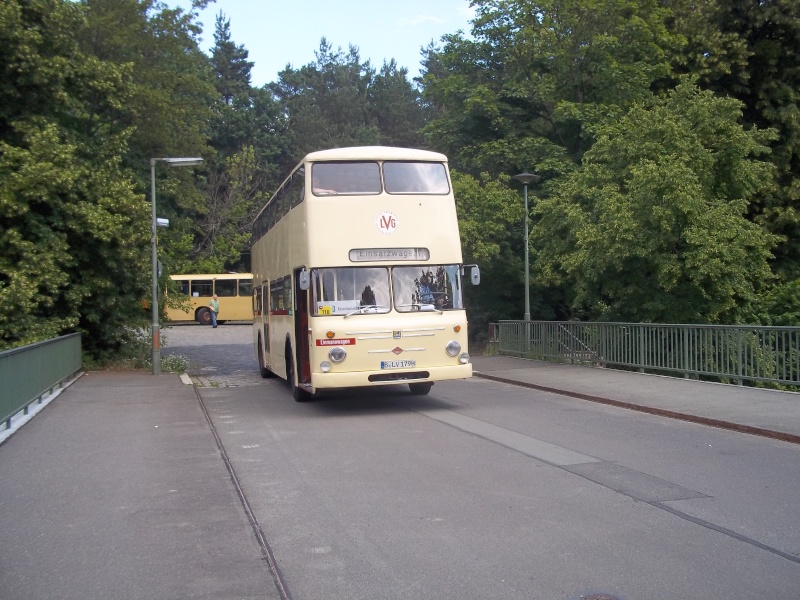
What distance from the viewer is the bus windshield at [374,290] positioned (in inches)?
531

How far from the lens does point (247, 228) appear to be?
2094 inches

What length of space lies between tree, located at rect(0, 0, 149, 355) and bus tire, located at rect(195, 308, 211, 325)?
100 ft

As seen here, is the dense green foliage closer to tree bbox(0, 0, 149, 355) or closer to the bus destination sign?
tree bbox(0, 0, 149, 355)

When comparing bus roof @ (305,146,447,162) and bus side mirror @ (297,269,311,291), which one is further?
bus roof @ (305,146,447,162)

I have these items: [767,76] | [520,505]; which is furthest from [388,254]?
[767,76]

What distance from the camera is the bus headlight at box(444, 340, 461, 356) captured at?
13695 mm

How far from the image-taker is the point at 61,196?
22031 mm

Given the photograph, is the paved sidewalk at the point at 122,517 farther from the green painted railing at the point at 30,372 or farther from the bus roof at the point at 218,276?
the bus roof at the point at 218,276

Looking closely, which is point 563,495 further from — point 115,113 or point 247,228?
point 247,228

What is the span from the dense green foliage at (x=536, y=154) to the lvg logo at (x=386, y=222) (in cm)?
770

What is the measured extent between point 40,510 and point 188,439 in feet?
13.2

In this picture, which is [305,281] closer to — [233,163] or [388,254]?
[388,254]

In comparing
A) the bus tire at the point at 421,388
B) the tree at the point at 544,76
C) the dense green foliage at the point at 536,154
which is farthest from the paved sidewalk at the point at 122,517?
the tree at the point at 544,76

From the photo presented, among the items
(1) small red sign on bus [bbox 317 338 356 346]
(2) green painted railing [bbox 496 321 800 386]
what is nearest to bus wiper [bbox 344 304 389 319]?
(1) small red sign on bus [bbox 317 338 356 346]
